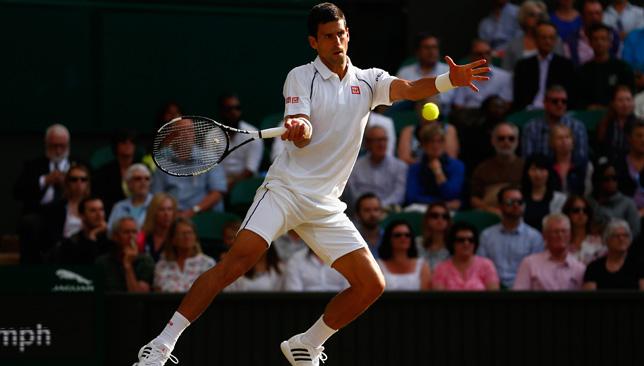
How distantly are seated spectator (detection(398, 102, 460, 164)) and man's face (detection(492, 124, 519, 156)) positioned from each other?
1.64ft

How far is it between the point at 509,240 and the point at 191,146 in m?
4.38

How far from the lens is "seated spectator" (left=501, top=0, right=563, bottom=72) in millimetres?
13970

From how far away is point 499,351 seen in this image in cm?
983

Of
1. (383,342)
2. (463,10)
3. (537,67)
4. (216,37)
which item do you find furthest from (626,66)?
(383,342)

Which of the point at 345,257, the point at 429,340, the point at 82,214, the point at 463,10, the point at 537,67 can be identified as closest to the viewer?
the point at 345,257

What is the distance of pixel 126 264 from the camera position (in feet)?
35.6

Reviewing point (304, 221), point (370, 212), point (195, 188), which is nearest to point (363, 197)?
point (370, 212)

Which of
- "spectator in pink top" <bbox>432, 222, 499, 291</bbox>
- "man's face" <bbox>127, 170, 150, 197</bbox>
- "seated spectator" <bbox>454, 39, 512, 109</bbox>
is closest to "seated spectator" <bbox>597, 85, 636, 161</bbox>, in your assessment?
"seated spectator" <bbox>454, 39, 512, 109</bbox>

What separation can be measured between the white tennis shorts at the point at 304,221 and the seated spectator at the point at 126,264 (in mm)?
3092

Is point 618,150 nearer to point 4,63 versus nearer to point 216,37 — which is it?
point 216,37

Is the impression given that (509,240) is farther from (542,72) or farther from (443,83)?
(443,83)

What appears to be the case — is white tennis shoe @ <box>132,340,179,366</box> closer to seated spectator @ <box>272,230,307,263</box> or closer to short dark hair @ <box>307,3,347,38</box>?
short dark hair @ <box>307,3,347,38</box>

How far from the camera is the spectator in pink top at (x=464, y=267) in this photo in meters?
10.9

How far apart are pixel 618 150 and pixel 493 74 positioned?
168cm
